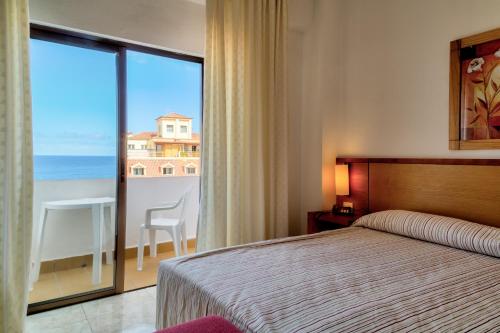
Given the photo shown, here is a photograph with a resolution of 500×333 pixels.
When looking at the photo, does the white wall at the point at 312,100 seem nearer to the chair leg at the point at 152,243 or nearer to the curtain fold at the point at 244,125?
the curtain fold at the point at 244,125

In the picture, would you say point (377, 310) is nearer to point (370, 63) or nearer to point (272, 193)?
point (272, 193)

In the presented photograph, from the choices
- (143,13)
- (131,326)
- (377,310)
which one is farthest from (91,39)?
(377,310)

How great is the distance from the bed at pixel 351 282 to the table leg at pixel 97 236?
4.29 feet

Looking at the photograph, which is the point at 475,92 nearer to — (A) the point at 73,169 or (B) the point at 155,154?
(B) the point at 155,154

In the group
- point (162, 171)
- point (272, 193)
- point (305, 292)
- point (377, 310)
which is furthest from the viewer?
point (162, 171)

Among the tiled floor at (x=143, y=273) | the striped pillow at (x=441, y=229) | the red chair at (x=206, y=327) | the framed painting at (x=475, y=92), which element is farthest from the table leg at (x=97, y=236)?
the framed painting at (x=475, y=92)

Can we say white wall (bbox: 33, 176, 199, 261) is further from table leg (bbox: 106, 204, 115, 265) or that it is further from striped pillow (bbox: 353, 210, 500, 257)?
striped pillow (bbox: 353, 210, 500, 257)

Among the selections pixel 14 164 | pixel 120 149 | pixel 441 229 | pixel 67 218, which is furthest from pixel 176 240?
pixel 441 229

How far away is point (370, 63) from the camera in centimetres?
302

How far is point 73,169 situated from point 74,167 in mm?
18

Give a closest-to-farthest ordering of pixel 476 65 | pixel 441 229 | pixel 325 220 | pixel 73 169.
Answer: pixel 441 229
pixel 476 65
pixel 73 169
pixel 325 220

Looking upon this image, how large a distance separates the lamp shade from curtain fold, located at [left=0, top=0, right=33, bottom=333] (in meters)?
2.44

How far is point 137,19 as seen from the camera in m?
2.55

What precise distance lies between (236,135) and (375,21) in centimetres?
168
